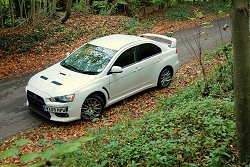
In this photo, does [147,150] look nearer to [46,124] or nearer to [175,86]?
[46,124]

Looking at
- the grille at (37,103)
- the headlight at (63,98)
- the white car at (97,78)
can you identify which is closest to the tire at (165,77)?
the white car at (97,78)

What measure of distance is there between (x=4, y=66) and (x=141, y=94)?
618 cm

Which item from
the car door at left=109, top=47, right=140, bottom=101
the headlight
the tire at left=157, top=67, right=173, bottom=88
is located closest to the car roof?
the car door at left=109, top=47, right=140, bottom=101

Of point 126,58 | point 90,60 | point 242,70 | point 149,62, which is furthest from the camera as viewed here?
point 149,62

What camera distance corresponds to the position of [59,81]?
8.06 metres

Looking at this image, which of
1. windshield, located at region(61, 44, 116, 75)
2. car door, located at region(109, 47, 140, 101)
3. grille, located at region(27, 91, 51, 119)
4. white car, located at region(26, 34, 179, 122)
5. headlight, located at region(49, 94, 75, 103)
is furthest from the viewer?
car door, located at region(109, 47, 140, 101)

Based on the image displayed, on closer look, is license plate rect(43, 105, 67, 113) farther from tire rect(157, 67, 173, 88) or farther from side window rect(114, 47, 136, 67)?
tire rect(157, 67, 173, 88)

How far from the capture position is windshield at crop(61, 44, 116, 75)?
8438 mm

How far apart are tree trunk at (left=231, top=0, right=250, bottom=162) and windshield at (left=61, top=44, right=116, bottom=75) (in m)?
4.88

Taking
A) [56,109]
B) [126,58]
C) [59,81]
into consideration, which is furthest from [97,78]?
[56,109]

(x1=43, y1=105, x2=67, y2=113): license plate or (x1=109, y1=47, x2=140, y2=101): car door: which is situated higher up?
(x1=109, y1=47, x2=140, y2=101): car door

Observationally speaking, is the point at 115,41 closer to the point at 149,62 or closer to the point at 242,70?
the point at 149,62

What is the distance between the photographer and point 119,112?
339 inches

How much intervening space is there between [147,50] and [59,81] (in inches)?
118
